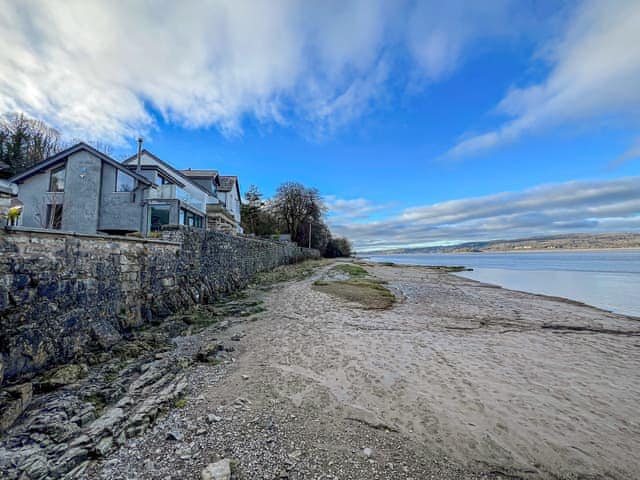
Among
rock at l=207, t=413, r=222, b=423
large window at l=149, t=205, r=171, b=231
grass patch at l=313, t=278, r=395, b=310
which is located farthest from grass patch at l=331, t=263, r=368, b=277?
rock at l=207, t=413, r=222, b=423

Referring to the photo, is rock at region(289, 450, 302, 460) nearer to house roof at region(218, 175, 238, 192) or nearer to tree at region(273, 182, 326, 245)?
house roof at region(218, 175, 238, 192)

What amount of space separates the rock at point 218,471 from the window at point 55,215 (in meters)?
17.7

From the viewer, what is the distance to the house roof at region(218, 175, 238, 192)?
28.6 metres

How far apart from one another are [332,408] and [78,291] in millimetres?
5119

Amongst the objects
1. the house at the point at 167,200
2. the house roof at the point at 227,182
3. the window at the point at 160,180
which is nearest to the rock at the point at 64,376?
the house at the point at 167,200

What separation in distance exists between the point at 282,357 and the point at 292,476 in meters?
2.94

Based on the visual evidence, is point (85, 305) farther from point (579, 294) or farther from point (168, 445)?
point (579, 294)

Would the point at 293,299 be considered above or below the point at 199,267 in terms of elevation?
below

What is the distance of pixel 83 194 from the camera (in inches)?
578

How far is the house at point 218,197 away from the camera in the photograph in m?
22.5

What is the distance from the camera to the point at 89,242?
5.52 m

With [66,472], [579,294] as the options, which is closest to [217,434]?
[66,472]

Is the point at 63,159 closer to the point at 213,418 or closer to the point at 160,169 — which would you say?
the point at 160,169

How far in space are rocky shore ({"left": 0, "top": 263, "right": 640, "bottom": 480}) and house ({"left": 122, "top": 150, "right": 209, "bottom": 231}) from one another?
10.0 meters
